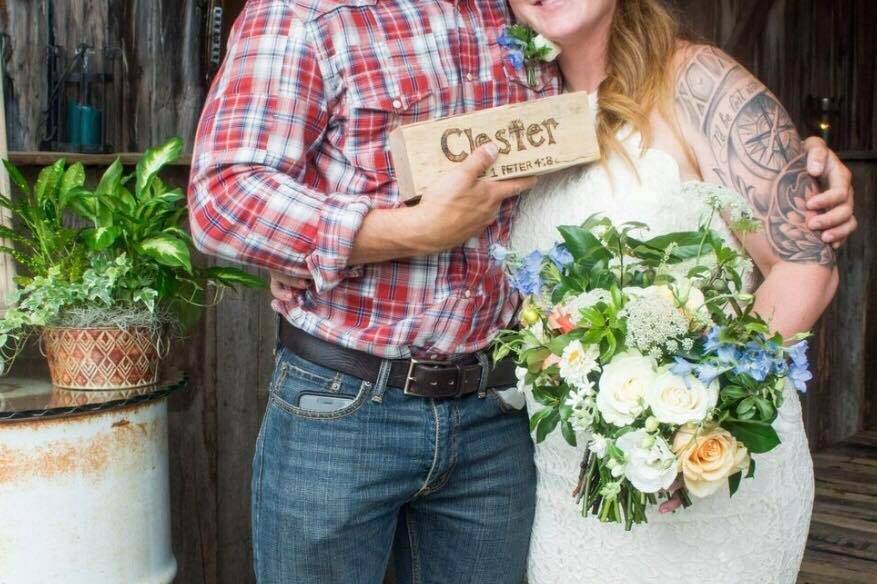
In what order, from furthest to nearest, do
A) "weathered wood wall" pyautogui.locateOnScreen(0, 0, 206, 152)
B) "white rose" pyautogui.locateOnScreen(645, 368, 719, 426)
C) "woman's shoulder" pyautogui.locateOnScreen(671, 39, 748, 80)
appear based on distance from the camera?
"weathered wood wall" pyautogui.locateOnScreen(0, 0, 206, 152) → "woman's shoulder" pyautogui.locateOnScreen(671, 39, 748, 80) → "white rose" pyautogui.locateOnScreen(645, 368, 719, 426)

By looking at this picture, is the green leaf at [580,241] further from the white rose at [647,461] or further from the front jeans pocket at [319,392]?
the front jeans pocket at [319,392]

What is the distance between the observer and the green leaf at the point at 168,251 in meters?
2.22

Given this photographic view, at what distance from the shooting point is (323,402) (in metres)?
1.84

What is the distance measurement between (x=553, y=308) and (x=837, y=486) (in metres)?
3.52

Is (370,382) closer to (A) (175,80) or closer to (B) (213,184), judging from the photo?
(B) (213,184)

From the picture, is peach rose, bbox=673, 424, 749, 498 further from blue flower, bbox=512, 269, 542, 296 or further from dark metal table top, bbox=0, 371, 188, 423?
dark metal table top, bbox=0, 371, 188, 423

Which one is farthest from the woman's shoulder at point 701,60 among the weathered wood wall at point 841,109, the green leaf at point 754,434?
the weathered wood wall at point 841,109

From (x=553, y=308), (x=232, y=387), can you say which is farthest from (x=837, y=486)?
(x=553, y=308)

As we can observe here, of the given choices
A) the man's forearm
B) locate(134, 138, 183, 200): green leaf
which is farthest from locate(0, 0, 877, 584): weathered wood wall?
the man's forearm

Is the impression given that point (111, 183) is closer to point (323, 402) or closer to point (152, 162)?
point (152, 162)

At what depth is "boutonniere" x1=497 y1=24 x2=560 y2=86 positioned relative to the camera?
187 centimetres

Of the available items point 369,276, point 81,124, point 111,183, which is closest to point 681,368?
point 369,276

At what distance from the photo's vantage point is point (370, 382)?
183 cm

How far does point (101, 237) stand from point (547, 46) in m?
0.97
